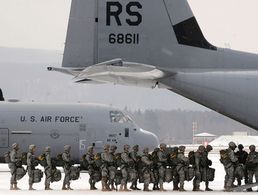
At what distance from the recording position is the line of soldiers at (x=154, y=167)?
28.7 metres

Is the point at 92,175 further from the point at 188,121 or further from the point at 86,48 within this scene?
the point at 188,121

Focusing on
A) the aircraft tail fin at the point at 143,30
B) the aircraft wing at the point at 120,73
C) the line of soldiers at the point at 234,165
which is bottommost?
the line of soldiers at the point at 234,165

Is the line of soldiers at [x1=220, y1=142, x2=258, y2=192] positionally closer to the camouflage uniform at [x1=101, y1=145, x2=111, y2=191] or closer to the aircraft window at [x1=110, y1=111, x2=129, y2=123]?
the camouflage uniform at [x1=101, y1=145, x2=111, y2=191]

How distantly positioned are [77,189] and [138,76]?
17.6 feet

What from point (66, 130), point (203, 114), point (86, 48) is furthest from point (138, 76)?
point (203, 114)

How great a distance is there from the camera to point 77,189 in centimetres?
3003

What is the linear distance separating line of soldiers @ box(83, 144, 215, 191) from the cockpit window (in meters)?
12.3

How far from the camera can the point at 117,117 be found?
41531 mm

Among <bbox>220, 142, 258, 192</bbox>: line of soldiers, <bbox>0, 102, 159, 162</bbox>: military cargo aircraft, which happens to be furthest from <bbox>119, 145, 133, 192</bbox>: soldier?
<bbox>0, 102, 159, 162</bbox>: military cargo aircraft

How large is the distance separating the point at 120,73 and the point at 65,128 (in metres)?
15.1

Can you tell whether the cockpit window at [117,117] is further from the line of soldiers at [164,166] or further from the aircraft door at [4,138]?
the line of soldiers at [164,166]

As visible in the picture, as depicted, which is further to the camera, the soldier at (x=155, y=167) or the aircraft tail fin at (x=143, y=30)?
the soldier at (x=155, y=167)

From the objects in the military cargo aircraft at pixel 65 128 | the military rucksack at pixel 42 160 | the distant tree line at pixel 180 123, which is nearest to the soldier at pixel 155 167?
the military rucksack at pixel 42 160

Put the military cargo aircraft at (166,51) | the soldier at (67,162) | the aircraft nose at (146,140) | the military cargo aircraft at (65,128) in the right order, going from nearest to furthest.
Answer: the military cargo aircraft at (166,51)
the soldier at (67,162)
the military cargo aircraft at (65,128)
the aircraft nose at (146,140)
